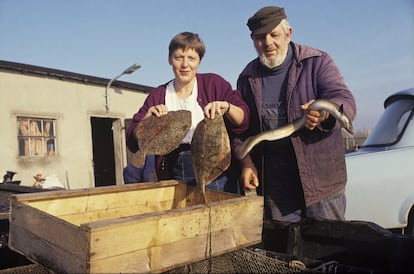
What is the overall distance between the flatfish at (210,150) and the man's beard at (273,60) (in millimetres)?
1007

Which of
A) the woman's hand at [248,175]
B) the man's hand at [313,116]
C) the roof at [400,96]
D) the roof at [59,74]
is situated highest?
the roof at [59,74]

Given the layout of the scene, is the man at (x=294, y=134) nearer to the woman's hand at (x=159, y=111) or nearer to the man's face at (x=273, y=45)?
the man's face at (x=273, y=45)

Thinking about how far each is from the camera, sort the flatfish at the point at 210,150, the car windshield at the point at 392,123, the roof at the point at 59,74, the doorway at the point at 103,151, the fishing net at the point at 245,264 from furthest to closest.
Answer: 1. the doorway at the point at 103,151
2. the roof at the point at 59,74
3. the car windshield at the point at 392,123
4. the flatfish at the point at 210,150
5. the fishing net at the point at 245,264

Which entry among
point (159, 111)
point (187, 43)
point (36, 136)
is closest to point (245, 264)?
point (159, 111)

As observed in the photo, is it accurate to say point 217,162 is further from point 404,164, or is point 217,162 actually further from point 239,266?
point 404,164

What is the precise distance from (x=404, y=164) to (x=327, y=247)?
2.93 metres

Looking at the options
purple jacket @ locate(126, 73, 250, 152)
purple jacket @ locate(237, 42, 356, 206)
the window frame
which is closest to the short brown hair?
purple jacket @ locate(126, 73, 250, 152)

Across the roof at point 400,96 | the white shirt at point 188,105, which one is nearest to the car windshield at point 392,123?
the roof at point 400,96

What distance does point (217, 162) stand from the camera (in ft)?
8.09

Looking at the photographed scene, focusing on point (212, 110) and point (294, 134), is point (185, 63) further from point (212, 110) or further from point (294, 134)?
point (294, 134)

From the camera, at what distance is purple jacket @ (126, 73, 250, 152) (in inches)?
Answer: 121

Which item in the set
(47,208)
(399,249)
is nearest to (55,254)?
(47,208)

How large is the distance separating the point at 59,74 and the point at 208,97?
31.2ft

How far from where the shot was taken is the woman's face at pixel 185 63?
3062 millimetres
